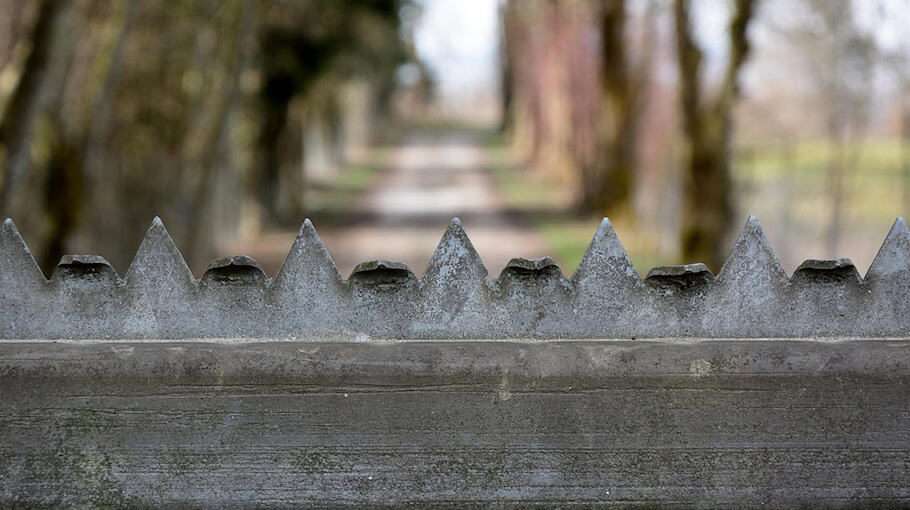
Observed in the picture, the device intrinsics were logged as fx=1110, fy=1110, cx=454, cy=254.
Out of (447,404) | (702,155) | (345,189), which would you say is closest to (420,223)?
(345,189)

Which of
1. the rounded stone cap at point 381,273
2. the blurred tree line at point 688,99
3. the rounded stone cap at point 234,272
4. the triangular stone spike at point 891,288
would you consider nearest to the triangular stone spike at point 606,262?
the rounded stone cap at point 381,273

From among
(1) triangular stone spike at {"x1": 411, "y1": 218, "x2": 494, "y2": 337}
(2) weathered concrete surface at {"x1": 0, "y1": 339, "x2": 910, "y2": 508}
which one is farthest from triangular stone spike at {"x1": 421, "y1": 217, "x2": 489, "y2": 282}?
(2) weathered concrete surface at {"x1": 0, "y1": 339, "x2": 910, "y2": 508}

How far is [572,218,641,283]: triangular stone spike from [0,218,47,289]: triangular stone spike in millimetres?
1581

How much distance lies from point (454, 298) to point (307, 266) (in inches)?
17.2

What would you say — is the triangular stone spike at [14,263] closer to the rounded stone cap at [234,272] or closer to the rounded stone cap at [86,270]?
the rounded stone cap at [86,270]

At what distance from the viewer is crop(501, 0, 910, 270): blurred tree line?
49.6 feet

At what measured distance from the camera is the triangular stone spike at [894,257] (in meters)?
3.24

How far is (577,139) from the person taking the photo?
3159 cm

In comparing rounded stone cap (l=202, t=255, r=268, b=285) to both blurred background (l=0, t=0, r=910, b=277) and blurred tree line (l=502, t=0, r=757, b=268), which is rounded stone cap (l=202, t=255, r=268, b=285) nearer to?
blurred background (l=0, t=0, r=910, b=277)

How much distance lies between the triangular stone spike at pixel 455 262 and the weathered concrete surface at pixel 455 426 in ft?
0.66

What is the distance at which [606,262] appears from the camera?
3.24 m

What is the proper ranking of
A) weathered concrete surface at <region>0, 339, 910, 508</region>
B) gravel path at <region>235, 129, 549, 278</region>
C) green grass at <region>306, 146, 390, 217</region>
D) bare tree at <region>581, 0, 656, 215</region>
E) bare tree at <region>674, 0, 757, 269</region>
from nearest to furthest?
weathered concrete surface at <region>0, 339, 910, 508</region>
bare tree at <region>674, 0, 757, 269</region>
gravel path at <region>235, 129, 549, 278</region>
bare tree at <region>581, 0, 656, 215</region>
green grass at <region>306, 146, 390, 217</region>

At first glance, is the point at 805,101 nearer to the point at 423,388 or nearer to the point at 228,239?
the point at 228,239

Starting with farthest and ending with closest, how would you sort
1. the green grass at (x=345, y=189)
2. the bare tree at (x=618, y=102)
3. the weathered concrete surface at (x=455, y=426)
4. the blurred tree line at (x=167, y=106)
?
the green grass at (x=345, y=189) → the bare tree at (x=618, y=102) → the blurred tree line at (x=167, y=106) → the weathered concrete surface at (x=455, y=426)
